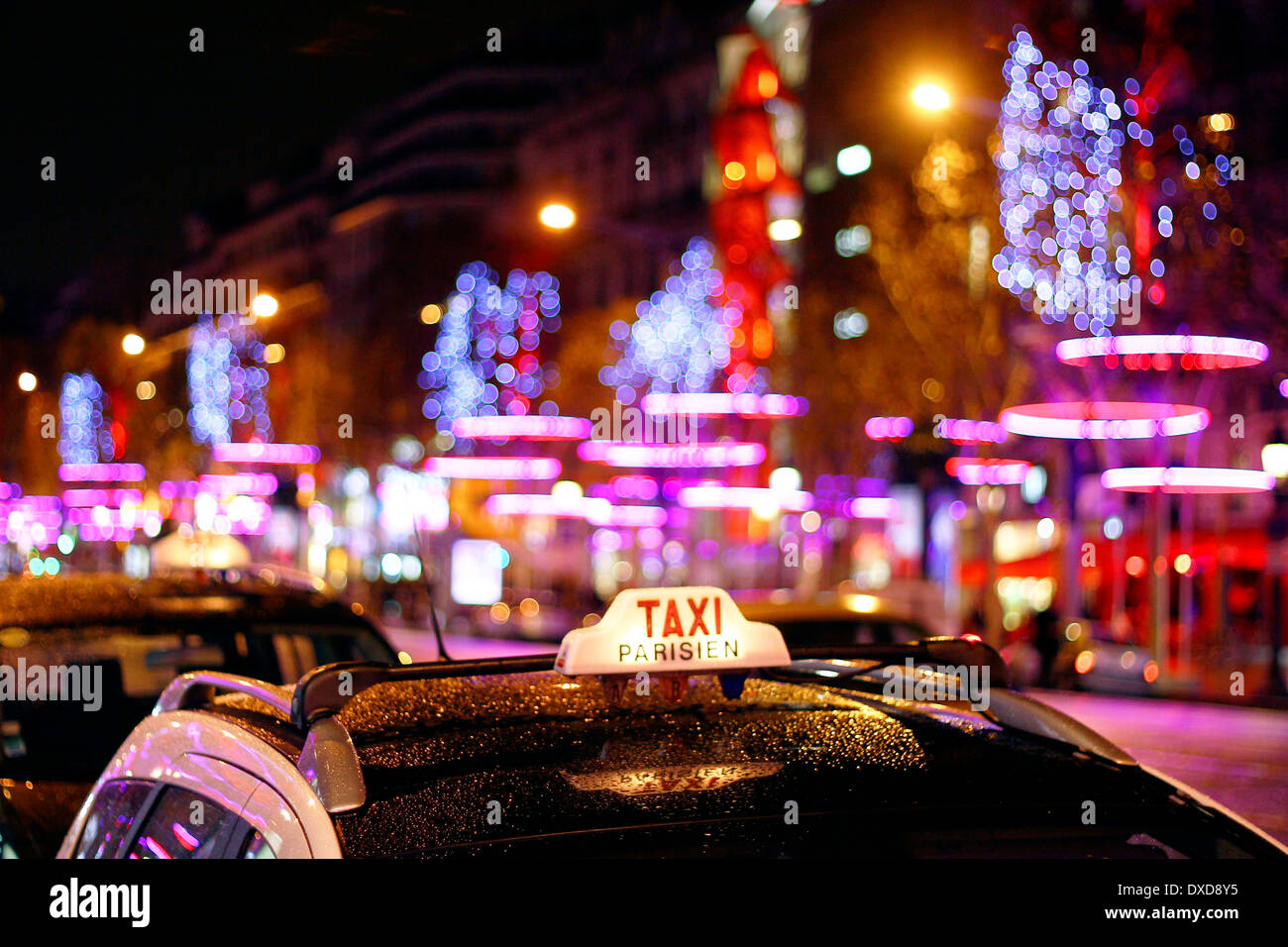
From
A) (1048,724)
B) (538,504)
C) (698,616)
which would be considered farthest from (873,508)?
(698,616)

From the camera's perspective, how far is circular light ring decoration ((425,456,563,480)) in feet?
134

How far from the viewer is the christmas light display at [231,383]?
190ft

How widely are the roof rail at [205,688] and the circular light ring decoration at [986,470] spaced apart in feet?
75.8

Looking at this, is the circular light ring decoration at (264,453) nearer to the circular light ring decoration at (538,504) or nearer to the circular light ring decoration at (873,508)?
the circular light ring decoration at (538,504)

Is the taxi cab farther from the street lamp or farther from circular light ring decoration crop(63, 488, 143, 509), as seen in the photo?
circular light ring decoration crop(63, 488, 143, 509)

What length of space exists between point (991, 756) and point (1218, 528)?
2963cm

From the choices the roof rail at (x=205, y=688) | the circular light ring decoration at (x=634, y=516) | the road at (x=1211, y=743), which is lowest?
the road at (x=1211, y=743)

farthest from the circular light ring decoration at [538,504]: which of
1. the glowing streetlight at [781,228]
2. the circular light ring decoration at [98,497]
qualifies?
the circular light ring decoration at [98,497]

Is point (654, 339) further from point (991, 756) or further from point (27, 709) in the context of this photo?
point (991, 756)

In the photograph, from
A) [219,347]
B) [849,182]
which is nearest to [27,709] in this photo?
[849,182]

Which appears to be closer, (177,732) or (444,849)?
(444,849)

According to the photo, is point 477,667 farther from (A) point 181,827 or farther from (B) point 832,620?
(B) point 832,620

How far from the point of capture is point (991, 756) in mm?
2375
